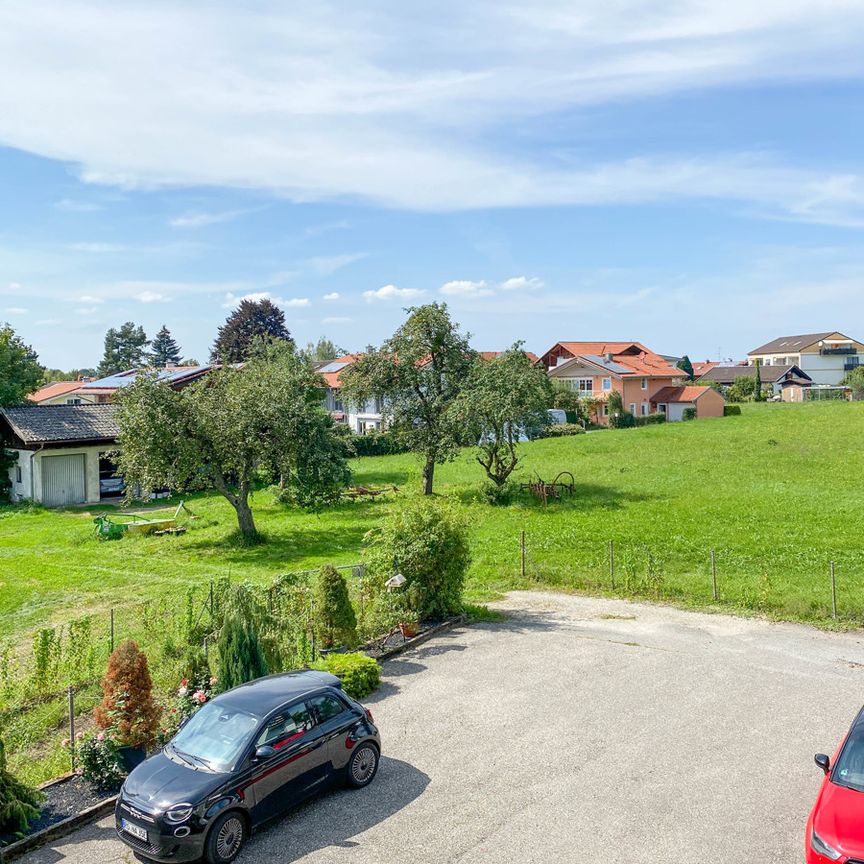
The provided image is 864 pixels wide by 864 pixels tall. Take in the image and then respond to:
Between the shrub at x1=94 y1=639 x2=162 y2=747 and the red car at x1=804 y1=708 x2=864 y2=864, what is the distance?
8.08m

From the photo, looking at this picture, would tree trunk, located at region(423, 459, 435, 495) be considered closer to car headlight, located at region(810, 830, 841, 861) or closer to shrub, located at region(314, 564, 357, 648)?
shrub, located at region(314, 564, 357, 648)

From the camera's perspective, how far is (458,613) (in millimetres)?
17078

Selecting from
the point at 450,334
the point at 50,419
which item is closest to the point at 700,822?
the point at 450,334

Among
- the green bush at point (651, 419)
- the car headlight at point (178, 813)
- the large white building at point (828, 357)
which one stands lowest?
the car headlight at point (178, 813)

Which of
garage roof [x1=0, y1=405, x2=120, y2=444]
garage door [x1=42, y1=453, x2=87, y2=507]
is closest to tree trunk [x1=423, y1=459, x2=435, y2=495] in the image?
garage roof [x1=0, y1=405, x2=120, y2=444]

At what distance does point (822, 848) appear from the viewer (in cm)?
714

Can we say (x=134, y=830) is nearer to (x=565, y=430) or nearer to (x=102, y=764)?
(x=102, y=764)

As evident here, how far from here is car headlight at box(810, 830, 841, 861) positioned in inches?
276

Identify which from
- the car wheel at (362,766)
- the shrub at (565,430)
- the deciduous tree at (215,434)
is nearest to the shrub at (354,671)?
the car wheel at (362,766)

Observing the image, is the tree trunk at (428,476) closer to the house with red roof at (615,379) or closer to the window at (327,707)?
the window at (327,707)

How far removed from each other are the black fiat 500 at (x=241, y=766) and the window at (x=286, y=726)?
0.01 meters

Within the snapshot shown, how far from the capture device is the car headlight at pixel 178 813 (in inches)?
315

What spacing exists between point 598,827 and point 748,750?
307 centimetres

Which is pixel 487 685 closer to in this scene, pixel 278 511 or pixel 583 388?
pixel 278 511
